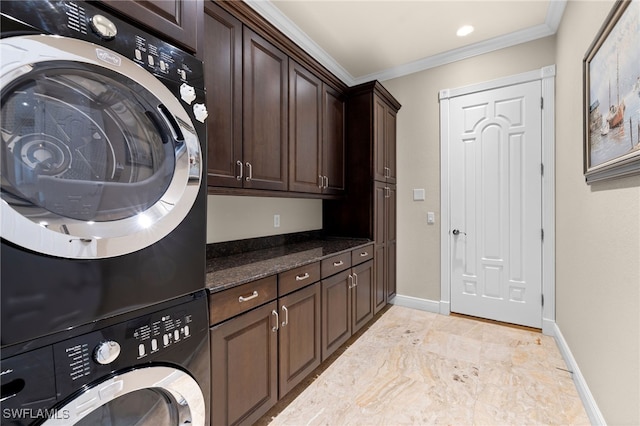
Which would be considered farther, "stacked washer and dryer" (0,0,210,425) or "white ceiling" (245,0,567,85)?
"white ceiling" (245,0,567,85)

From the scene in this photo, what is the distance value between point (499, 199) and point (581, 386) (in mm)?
1616

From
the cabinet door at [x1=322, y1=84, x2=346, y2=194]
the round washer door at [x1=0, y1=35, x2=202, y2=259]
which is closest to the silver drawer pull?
the round washer door at [x1=0, y1=35, x2=202, y2=259]

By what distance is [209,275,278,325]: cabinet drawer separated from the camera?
4.02 ft

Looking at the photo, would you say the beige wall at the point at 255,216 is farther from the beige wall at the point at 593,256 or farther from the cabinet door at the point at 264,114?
the beige wall at the point at 593,256

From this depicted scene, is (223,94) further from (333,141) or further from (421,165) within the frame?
(421,165)

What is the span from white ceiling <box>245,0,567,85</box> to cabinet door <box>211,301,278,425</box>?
91.9 inches

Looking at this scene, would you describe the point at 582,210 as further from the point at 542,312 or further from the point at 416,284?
the point at 416,284

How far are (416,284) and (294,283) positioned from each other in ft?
6.70

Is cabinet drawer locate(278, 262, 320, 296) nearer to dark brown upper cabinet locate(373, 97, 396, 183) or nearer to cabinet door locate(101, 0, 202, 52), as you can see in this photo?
cabinet door locate(101, 0, 202, 52)

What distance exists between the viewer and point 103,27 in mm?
823

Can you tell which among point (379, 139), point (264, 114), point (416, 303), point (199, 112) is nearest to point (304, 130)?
point (264, 114)

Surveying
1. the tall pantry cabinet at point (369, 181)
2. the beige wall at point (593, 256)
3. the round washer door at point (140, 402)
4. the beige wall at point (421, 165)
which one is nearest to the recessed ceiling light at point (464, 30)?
the beige wall at point (421, 165)

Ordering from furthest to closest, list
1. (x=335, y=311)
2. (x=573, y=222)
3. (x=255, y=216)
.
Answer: (x=255, y=216)
(x=335, y=311)
(x=573, y=222)

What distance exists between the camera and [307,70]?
7.71ft
